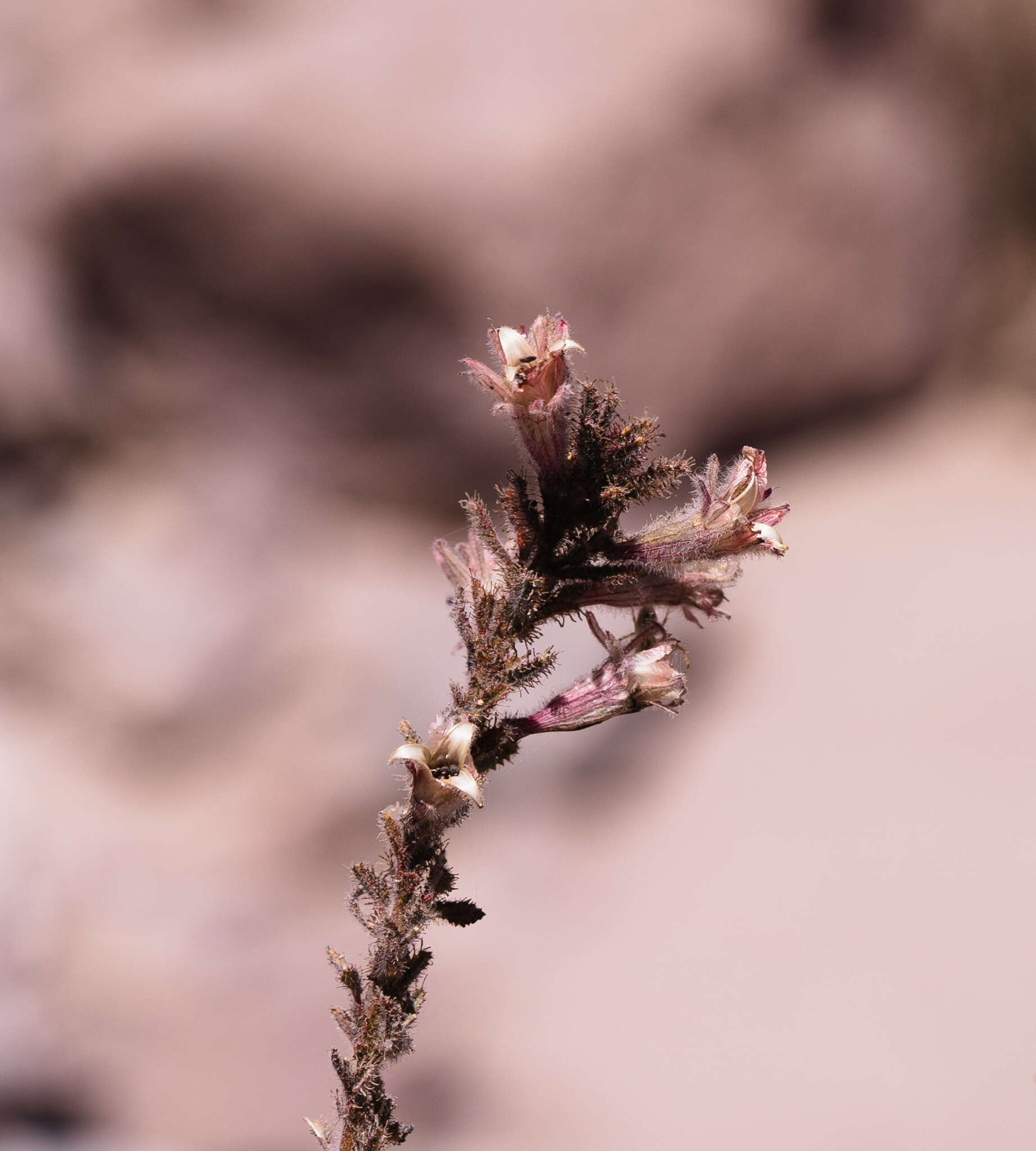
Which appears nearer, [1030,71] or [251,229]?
[251,229]

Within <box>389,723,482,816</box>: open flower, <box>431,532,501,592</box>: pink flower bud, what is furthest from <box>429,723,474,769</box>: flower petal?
<box>431,532,501,592</box>: pink flower bud

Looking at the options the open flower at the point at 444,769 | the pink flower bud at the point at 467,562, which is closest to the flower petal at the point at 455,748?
the open flower at the point at 444,769

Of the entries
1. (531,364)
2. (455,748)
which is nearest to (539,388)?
(531,364)

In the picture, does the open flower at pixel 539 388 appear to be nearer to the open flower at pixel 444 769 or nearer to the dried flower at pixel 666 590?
the dried flower at pixel 666 590

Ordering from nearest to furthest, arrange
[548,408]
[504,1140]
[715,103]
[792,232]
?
[548,408] → [504,1140] → [715,103] → [792,232]

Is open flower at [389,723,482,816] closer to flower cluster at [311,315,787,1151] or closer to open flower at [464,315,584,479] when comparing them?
flower cluster at [311,315,787,1151]

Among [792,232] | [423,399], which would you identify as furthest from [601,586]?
[792,232]

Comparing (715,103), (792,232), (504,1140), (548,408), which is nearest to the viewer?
(548,408)

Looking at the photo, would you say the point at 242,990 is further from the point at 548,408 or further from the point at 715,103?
the point at 715,103
